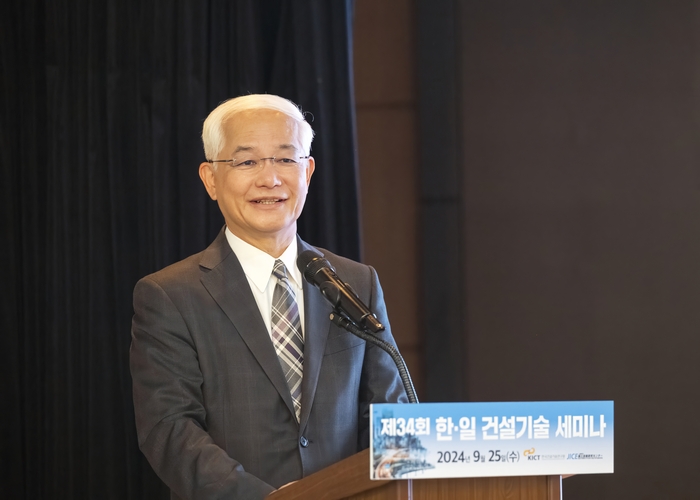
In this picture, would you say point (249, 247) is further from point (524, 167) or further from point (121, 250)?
point (524, 167)

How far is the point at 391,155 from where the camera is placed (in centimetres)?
311

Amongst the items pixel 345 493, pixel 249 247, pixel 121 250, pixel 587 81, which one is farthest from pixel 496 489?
pixel 587 81

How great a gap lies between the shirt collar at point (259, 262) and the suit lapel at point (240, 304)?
0.02 m

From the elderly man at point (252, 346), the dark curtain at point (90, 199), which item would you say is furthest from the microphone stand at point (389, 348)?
the dark curtain at point (90, 199)

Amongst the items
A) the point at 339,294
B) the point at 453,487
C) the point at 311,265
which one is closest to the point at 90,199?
the point at 311,265

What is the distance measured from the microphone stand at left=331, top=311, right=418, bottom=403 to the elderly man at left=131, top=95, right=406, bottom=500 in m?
0.32

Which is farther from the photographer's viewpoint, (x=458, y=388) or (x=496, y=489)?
(x=458, y=388)

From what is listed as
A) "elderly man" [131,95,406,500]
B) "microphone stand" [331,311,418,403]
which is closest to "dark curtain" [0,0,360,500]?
"elderly man" [131,95,406,500]

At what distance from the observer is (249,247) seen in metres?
1.91

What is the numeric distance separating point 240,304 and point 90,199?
119 centimetres

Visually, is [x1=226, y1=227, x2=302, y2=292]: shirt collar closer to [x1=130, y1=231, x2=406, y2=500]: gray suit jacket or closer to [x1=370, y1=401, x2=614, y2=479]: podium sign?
[x1=130, y1=231, x2=406, y2=500]: gray suit jacket

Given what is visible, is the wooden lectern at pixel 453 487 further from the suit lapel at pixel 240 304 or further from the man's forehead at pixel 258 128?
the man's forehead at pixel 258 128

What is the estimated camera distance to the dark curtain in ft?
9.00

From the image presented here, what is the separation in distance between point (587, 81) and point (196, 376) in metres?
2.03
